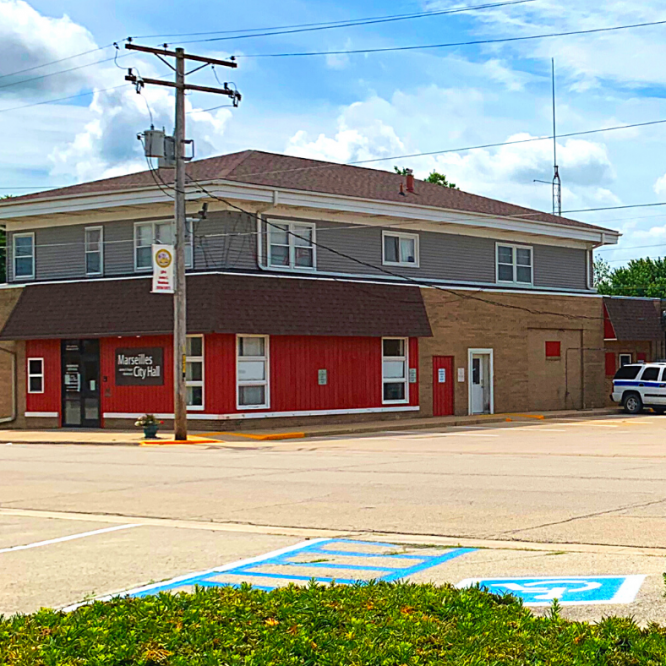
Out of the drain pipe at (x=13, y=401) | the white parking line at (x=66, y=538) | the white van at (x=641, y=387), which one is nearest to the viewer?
the white parking line at (x=66, y=538)

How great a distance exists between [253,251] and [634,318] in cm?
1915

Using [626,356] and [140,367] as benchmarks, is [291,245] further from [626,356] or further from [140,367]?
[626,356]

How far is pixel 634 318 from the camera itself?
4544 cm

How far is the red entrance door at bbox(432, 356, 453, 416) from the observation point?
37750 mm

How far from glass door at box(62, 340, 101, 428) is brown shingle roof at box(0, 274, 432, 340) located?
78cm

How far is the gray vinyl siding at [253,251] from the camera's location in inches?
1331

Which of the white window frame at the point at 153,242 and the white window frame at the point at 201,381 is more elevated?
the white window frame at the point at 153,242

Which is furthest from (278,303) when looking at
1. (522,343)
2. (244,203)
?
(522,343)

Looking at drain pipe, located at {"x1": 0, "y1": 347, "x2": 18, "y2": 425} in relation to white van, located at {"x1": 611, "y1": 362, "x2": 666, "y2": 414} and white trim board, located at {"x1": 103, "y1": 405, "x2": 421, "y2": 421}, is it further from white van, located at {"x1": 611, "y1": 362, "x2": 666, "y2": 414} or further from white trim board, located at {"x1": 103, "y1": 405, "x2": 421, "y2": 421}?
white van, located at {"x1": 611, "y1": 362, "x2": 666, "y2": 414}

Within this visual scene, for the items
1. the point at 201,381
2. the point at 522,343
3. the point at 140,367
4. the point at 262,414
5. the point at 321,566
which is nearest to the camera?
the point at 321,566

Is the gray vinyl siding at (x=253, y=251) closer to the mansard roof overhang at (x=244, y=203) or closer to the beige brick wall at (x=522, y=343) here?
the mansard roof overhang at (x=244, y=203)

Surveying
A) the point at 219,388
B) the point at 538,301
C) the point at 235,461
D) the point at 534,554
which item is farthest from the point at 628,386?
the point at 534,554

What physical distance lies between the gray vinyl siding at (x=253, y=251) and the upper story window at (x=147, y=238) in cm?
22

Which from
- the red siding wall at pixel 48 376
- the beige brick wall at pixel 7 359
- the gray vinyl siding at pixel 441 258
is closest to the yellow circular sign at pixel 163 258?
the gray vinyl siding at pixel 441 258
